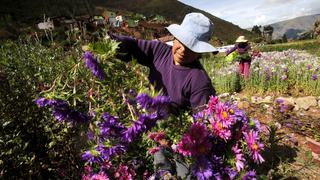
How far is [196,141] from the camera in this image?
2.11 metres

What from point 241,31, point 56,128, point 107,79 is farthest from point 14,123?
point 241,31

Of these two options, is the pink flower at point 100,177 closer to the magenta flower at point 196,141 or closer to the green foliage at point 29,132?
the magenta flower at point 196,141

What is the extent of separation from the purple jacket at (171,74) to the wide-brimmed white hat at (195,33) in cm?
22

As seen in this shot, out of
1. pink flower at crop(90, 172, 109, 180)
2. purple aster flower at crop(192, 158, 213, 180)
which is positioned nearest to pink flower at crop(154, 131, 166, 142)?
purple aster flower at crop(192, 158, 213, 180)

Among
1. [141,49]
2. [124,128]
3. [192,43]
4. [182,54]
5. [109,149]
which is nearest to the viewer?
[124,128]

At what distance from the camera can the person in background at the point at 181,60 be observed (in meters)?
2.62

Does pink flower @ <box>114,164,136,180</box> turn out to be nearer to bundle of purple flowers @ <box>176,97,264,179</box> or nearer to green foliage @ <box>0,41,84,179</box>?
bundle of purple flowers @ <box>176,97,264,179</box>

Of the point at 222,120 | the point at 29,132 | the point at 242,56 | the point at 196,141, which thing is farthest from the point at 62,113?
the point at 242,56

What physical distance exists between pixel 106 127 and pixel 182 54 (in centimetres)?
110

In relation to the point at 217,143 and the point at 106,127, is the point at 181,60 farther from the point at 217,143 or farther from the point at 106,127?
the point at 106,127

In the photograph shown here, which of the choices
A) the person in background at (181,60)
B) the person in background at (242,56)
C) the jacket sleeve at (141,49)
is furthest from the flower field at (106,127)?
the person in background at (242,56)

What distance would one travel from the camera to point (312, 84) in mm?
6828

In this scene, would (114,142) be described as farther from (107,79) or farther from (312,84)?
(312,84)

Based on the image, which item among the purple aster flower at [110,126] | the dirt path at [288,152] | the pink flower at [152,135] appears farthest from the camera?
the dirt path at [288,152]
